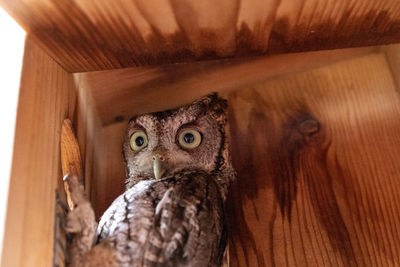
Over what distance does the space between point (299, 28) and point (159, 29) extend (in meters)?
0.41

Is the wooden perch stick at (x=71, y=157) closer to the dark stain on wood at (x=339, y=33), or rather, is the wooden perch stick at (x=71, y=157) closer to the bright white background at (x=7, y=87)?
the bright white background at (x=7, y=87)

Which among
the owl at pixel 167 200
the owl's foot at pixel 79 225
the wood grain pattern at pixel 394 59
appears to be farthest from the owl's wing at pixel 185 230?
the wood grain pattern at pixel 394 59

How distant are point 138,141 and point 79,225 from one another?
62 centimetres

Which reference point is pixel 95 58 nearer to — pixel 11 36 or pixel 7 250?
pixel 11 36

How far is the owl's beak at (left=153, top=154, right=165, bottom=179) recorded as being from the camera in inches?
58.0

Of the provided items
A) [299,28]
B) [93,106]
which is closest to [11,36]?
[93,106]

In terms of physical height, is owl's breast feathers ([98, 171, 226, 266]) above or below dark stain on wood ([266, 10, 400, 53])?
below

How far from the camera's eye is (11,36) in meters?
1.10

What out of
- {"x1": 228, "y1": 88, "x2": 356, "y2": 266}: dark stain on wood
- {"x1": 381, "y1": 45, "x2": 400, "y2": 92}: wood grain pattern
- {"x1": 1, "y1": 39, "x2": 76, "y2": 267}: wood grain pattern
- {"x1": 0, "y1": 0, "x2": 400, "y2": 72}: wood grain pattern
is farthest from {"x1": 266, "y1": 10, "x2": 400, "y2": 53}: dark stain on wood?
{"x1": 1, "y1": 39, "x2": 76, "y2": 267}: wood grain pattern

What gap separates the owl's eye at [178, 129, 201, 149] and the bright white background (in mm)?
711

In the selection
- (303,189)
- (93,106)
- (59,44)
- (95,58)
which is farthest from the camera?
(93,106)

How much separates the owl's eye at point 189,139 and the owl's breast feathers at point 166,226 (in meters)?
0.29

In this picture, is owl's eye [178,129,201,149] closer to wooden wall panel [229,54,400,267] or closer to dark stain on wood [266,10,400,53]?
wooden wall panel [229,54,400,267]

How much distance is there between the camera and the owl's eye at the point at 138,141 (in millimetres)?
1665
